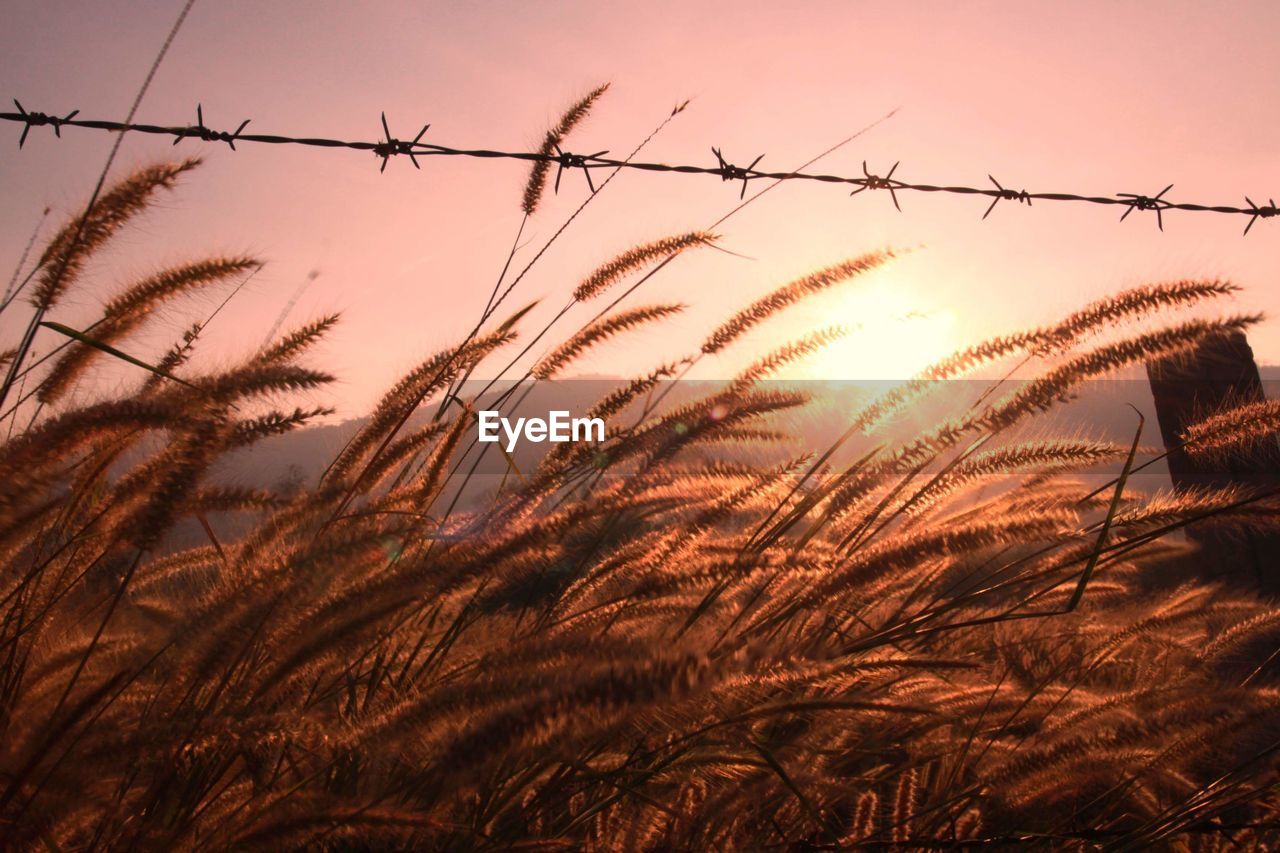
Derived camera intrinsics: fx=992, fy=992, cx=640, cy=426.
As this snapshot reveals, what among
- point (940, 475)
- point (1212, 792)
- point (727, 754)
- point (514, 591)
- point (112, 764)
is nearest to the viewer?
point (112, 764)

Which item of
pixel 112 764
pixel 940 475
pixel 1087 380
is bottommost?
pixel 112 764

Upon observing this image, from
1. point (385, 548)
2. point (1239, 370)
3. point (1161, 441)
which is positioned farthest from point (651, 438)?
point (1239, 370)

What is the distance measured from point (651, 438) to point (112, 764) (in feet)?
3.88

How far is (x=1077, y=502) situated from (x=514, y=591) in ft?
4.01

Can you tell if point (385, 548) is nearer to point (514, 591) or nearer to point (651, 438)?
point (514, 591)

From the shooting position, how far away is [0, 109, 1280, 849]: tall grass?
1.16 metres

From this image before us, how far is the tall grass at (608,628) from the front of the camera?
1158mm

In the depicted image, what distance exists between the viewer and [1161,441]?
3605mm

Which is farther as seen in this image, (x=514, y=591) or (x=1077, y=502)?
(x=1077, y=502)

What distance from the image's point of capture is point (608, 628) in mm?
1639

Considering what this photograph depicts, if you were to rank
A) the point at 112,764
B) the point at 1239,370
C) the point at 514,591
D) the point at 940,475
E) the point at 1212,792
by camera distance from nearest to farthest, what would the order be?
the point at 112,764
the point at 1212,792
the point at 514,591
the point at 940,475
the point at 1239,370

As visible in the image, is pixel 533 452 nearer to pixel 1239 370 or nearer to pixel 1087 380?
pixel 1087 380

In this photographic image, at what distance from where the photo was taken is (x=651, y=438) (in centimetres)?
210

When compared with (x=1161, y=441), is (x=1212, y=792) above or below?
below
